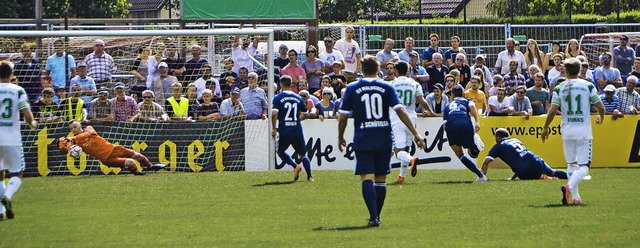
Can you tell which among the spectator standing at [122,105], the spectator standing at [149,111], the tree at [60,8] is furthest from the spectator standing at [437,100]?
the tree at [60,8]

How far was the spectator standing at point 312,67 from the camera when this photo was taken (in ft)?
74.6

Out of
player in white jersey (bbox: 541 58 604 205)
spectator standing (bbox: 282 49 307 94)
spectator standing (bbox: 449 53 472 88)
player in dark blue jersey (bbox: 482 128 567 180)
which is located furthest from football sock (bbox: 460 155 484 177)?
spectator standing (bbox: 282 49 307 94)

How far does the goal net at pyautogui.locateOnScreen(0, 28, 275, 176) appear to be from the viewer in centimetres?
1981

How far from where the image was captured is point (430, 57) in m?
23.6

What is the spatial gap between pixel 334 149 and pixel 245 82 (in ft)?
7.31

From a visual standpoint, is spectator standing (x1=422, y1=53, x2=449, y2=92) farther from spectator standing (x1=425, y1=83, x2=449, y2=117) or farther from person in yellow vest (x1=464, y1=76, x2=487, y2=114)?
person in yellow vest (x1=464, y1=76, x2=487, y2=114)

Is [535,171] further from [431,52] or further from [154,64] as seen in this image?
[154,64]

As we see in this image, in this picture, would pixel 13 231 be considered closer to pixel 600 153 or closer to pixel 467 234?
pixel 467 234

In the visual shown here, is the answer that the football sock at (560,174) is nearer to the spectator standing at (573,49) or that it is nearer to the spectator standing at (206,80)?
the spectator standing at (573,49)

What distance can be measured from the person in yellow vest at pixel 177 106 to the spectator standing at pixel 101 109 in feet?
3.57

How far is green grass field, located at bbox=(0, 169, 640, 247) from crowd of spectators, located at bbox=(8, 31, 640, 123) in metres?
2.61

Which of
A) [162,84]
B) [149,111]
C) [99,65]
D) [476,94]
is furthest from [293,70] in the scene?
[99,65]

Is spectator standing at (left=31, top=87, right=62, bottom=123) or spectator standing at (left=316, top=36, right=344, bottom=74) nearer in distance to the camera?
spectator standing at (left=31, top=87, right=62, bottom=123)

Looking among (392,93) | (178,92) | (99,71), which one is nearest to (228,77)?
(178,92)
